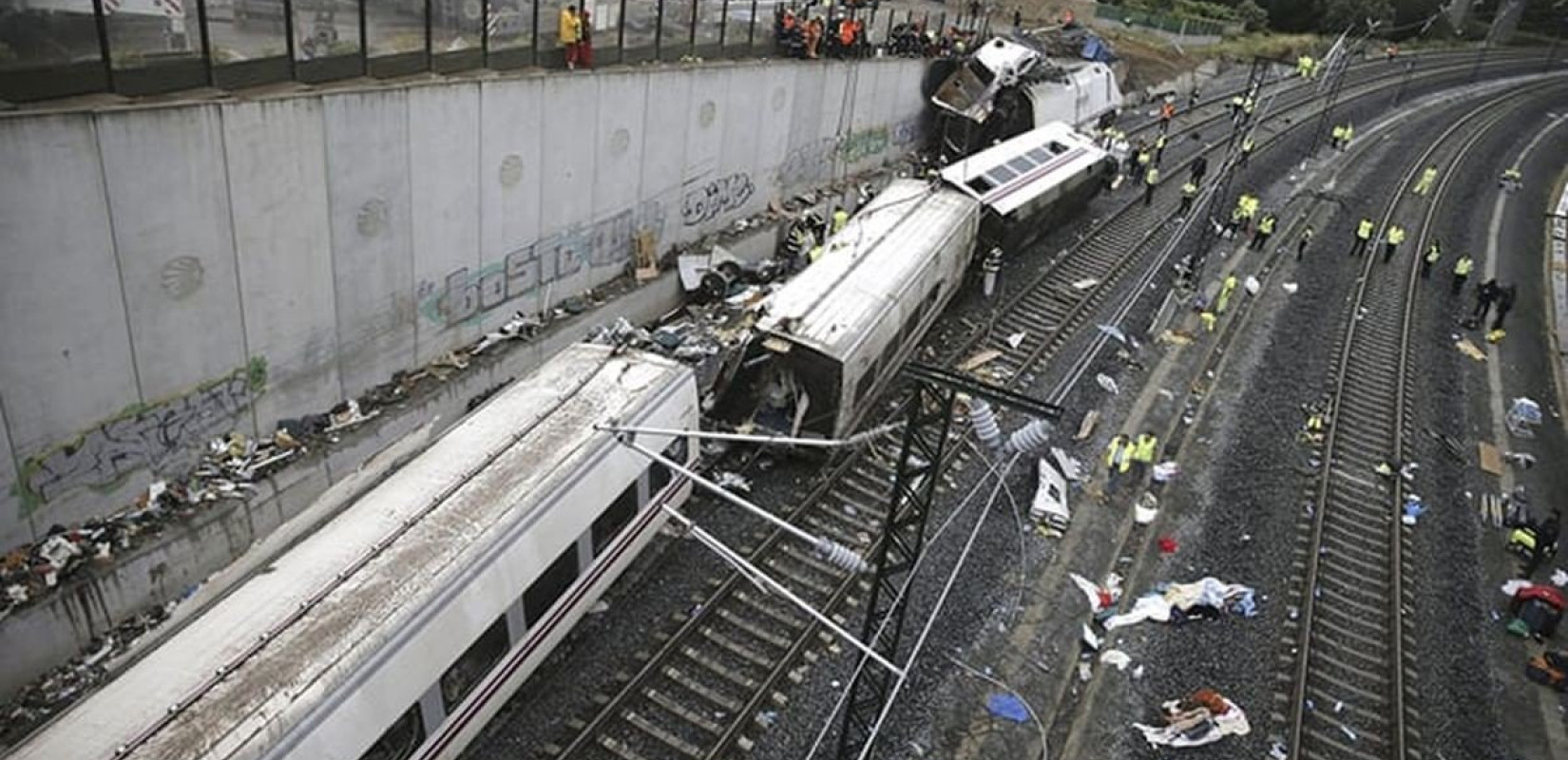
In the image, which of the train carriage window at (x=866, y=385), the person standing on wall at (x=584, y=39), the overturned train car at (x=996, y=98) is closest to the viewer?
the train carriage window at (x=866, y=385)

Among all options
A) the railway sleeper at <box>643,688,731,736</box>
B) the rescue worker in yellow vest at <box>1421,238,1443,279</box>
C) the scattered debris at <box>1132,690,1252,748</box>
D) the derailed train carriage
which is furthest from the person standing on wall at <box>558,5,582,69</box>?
the rescue worker in yellow vest at <box>1421,238,1443,279</box>

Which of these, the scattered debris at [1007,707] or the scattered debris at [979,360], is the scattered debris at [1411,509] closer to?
the scattered debris at [979,360]

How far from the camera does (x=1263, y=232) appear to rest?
2698 centimetres

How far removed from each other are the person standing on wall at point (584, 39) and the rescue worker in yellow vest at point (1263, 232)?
62.7 ft

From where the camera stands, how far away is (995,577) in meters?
13.5

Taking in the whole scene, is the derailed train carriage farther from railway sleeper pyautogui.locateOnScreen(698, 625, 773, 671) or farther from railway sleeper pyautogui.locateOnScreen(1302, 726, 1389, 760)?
railway sleeper pyautogui.locateOnScreen(1302, 726, 1389, 760)

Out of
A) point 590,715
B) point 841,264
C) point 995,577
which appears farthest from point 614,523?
point 841,264

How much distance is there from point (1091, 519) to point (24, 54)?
14.7 metres

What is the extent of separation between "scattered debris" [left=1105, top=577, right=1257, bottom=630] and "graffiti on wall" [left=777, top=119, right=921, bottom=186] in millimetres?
15141

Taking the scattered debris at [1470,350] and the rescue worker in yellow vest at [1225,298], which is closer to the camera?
the scattered debris at [1470,350]

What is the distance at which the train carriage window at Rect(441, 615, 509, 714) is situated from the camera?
9281mm

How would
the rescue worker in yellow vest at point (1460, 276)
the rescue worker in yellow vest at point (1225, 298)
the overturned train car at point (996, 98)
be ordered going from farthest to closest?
the overturned train car at point (996, 98) < the rescue worker in yellow vest at point (1460, 276) < the rescue worker in yellow vest at point (1225, 298)

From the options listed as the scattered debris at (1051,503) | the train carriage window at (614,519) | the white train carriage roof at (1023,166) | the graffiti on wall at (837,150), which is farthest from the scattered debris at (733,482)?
the graffiti on wall at (837,150)

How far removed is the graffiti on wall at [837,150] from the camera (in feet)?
83.6
